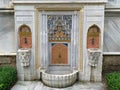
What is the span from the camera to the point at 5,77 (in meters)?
6.15

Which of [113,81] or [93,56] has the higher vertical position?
[93,56]

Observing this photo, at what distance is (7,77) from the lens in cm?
625

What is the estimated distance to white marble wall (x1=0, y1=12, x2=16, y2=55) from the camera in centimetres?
743

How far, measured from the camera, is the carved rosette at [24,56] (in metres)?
6.84

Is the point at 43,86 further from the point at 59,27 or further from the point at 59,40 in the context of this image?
the point at 59,27

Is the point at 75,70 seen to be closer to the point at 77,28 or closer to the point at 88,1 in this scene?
the point at 77,28

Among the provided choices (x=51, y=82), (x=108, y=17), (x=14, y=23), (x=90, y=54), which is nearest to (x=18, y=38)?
(x=14, y=23)

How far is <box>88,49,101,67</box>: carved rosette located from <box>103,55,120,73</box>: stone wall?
70 centimetres

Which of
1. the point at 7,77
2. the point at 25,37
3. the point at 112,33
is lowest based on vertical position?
the point at 7,77

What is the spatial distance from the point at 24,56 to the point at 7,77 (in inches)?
35.8

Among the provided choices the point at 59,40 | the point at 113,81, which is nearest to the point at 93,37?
the point at 59,40

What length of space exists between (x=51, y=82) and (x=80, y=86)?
35.3 inches

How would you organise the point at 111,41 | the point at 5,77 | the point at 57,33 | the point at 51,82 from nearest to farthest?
the point at 5,77, the point at 51,82, the point at 57,33, the point at 111,41

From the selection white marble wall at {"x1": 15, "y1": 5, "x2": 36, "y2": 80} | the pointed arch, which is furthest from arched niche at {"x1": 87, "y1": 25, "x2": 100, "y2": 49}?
white marble wall at {"x1": 15, "y1": 5, "x2": 36, "y2": 80}
